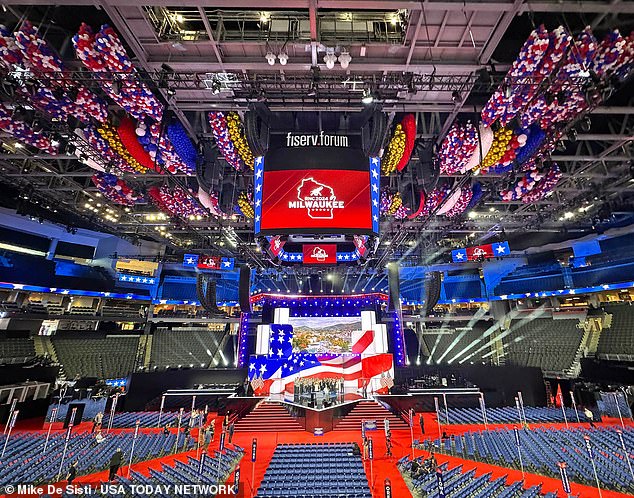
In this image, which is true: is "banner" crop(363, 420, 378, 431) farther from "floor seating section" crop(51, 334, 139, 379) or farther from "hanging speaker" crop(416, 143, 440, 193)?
"floor seating section" crop(51, 334, 139, 379)

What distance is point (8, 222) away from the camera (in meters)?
20.2

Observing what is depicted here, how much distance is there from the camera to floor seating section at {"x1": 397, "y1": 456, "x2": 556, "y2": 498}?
6.84 metres

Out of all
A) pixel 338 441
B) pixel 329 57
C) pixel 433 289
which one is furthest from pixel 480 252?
pixel 329 57

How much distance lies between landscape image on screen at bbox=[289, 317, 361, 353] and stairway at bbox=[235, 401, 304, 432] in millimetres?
4497

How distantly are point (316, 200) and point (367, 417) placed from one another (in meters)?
14.7

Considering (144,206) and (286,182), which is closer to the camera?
(286,182)

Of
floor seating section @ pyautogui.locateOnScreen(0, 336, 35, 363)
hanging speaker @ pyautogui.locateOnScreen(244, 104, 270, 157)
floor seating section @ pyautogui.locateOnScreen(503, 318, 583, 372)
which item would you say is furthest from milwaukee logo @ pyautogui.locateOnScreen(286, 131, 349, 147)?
floor seating section @ pyautogui.locateOnScreen(503, 318, 583, 372)

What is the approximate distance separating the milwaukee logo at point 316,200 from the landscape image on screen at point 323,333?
652 inches

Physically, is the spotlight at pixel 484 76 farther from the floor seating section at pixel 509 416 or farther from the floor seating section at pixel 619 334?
the floor seating section at pixel 619 334

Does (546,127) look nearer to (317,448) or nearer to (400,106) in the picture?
(400,106)

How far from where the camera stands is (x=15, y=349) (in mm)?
19000

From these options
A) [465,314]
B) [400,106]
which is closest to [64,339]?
[400,106]

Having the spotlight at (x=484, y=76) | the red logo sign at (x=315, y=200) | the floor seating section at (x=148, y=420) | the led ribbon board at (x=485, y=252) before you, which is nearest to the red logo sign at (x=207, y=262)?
the floor seating section at (x=148, y=420)

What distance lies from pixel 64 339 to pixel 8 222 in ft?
30.6
